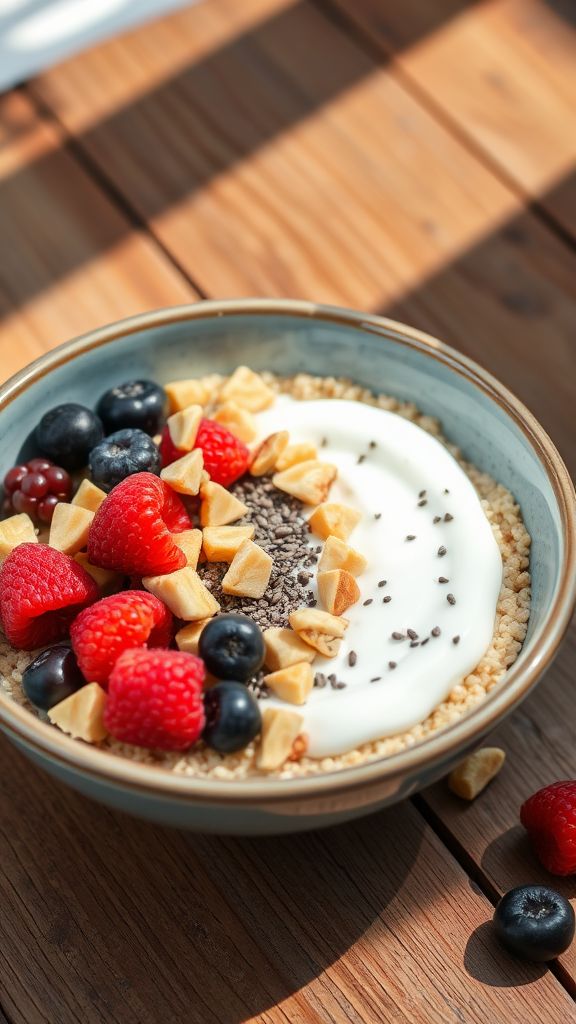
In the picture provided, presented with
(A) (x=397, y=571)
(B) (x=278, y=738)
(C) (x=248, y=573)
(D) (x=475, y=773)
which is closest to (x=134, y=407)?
(C) (x=248, y=573)

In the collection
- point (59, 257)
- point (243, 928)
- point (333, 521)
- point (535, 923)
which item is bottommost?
point (535, 923)

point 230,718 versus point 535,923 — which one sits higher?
point 230,718

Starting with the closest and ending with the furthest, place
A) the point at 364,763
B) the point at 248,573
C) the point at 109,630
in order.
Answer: the point at 364,763 < the point at 109,630 < the point at 248,573

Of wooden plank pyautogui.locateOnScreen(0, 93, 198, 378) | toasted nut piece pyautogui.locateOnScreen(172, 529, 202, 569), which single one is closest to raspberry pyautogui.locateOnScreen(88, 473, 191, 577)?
toasted nut piece pyautogui.locateOnScreen(172, 529, 202, 569)

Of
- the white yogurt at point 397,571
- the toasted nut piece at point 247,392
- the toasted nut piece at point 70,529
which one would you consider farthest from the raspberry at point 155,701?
the toasted nut piece at point 247,392

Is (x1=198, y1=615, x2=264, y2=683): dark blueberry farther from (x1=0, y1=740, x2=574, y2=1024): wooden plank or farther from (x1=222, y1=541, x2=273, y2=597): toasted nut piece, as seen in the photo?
(x1=0, y1=740, x2=574, y2=1024): wooden plank

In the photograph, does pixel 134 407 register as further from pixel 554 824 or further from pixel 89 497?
pixel 554 824
